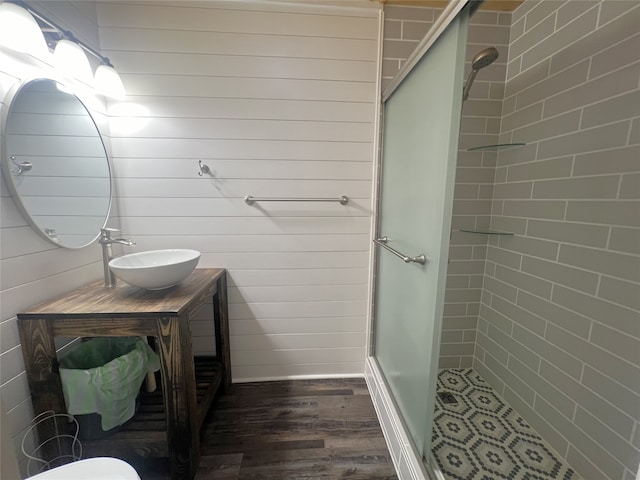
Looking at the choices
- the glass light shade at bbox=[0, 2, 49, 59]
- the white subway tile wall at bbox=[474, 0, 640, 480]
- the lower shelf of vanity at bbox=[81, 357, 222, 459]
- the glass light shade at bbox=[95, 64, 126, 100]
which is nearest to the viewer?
the glass light shade at bbox=[0, 2, 49, 59]

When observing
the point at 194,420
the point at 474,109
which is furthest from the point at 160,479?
the point at 474,109

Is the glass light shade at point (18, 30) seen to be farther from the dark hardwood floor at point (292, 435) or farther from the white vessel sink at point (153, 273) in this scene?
the dark hardwood floor at point (292, 435)

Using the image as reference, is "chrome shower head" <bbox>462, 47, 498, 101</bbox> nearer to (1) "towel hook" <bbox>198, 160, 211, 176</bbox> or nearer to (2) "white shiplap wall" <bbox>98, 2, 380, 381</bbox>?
(2) "white shiplap wall" <bbox>98, 2, 380, 381</bbox>

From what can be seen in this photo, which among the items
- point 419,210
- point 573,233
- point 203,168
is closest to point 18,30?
point 203,168

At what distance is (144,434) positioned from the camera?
115cm

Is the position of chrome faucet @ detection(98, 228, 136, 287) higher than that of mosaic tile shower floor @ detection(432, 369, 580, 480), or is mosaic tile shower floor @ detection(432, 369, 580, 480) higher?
chrome faucet @ detection(98, 228, 136, 287)

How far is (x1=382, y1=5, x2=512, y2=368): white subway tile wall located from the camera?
1423mm

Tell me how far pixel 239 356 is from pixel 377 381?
901mm

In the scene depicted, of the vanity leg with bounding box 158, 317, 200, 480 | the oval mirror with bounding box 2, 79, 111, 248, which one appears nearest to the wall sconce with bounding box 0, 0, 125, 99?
the oval mirror with bounding box 2, 79, 111, 248

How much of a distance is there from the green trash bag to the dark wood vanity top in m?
0.24

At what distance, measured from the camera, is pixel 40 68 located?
3.42 feet

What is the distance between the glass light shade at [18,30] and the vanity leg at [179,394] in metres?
1.12

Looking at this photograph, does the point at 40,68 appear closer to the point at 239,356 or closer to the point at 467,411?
the point at 239,356

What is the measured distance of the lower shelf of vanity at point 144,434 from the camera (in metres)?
1.10
